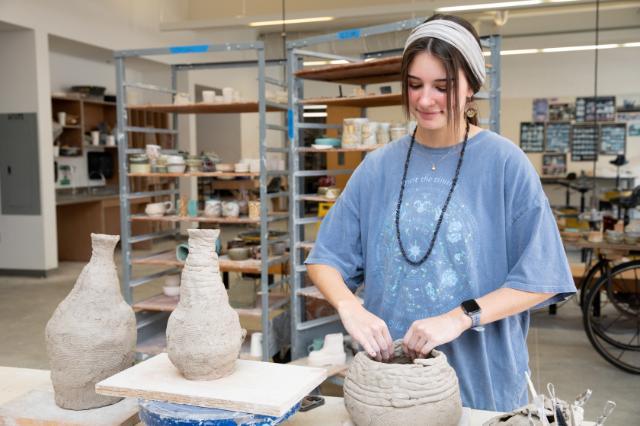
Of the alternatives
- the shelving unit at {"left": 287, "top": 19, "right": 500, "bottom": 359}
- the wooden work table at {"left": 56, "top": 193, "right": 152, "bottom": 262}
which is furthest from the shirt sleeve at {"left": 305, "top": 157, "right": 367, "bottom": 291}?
the wooden work table at {"left": 56, "top": 193, "right": 152, "bottom": 262}

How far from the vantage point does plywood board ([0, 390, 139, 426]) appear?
1.38 meters

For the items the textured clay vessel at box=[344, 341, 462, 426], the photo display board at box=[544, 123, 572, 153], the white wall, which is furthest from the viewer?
the photo display board at box=[544, 123, 572, 153]

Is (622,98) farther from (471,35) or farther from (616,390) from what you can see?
(471,35)

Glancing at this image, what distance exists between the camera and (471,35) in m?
1.29

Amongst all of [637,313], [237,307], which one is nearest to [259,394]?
[237,307]

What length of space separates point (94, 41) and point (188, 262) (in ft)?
25.2

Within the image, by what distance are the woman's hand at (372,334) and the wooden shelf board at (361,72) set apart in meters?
2.23

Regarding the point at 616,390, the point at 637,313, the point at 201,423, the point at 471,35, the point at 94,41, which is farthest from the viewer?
the point at 94,41

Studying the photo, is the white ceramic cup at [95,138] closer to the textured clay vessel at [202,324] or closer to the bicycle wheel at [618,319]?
the bicycle wheel at [618,319]

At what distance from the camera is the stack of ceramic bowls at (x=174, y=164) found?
417 centimetres

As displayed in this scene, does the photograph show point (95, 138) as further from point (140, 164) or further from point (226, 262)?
point (226, 262)

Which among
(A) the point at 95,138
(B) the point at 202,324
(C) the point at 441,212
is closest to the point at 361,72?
(C) the point at 441,212

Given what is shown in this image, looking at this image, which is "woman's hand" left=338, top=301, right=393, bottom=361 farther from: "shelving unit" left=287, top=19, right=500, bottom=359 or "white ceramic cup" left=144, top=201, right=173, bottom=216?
"white ceramic cup" left=144, top=201, right=173, bottom=216

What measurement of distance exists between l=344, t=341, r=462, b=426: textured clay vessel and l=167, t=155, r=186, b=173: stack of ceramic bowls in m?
3.21
